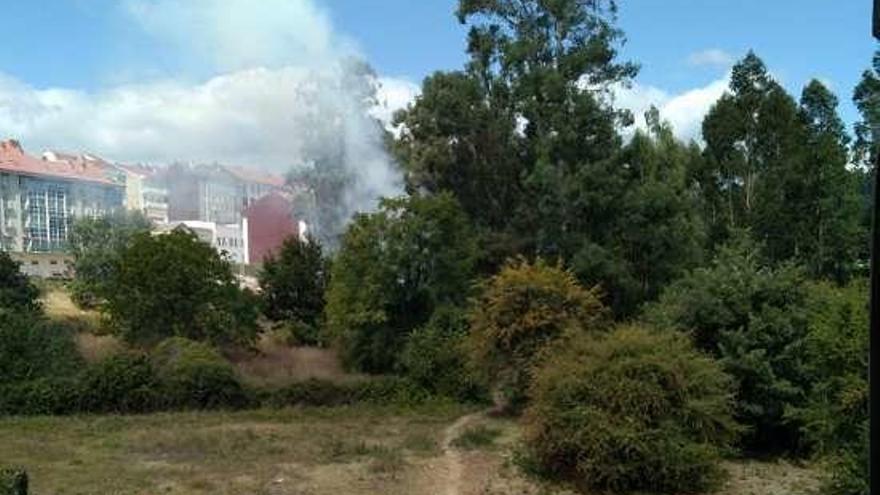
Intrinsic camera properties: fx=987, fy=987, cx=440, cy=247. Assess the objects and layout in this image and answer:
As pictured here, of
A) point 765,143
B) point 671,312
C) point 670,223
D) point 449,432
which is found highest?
point 765,143

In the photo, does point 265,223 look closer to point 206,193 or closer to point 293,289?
point 206,193

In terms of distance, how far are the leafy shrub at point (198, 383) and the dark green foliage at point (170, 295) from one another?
13.4 ft

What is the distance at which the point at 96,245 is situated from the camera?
50.7 m

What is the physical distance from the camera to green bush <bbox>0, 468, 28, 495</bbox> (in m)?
11.0

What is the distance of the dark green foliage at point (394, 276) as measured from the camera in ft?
94.5

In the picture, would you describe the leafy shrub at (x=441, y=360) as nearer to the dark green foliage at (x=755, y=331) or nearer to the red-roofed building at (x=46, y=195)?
the dark green foliage at (x=755, y=331)

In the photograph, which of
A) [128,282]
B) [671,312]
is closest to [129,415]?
[128,282]

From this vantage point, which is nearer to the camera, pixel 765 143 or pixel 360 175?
pixel 765 143

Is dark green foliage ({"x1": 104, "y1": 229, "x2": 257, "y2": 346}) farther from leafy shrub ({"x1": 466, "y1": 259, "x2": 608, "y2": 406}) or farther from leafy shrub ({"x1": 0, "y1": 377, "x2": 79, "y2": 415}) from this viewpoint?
leafy shrub ({"x1": 466, "y1": 259, "x2": 608, "y2": 406})

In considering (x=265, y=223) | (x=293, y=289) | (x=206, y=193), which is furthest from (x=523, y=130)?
(x=206, y=193)

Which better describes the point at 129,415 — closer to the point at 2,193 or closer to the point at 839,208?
the point at 839,208

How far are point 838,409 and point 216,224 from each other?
70.8 metres

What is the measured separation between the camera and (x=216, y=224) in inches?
3159

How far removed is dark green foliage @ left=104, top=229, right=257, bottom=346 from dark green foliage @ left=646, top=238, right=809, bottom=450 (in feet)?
52.9
